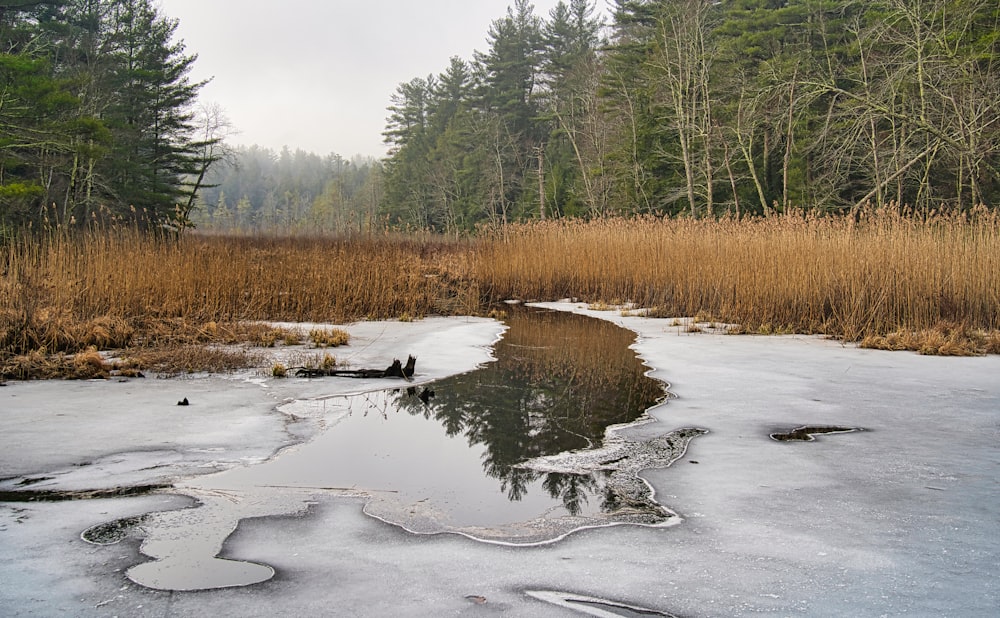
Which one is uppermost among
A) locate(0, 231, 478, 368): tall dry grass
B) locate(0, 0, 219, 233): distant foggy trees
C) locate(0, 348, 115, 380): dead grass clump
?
locate(0, 0, 219, 233): distant foggy trees

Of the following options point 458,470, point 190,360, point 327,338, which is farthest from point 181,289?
point 458,470

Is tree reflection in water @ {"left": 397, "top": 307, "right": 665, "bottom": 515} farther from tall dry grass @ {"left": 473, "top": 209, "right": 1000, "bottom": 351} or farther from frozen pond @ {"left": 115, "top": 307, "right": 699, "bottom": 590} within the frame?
tall dry grass @ {"left": 473, "top": 209, "right": 1000, "bottom": 351}

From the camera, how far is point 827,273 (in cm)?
809

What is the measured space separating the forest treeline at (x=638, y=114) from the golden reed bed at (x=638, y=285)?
1.54 metres

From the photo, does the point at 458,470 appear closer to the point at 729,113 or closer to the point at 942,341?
the point at 942,341

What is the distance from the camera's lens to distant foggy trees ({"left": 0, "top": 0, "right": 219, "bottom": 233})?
622 inches

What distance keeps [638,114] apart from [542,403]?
23.4 metres

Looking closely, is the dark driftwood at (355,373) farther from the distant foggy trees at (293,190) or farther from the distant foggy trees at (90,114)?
→ the distant foggy trees at (293,190)

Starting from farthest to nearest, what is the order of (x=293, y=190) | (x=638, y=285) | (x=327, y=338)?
(x=293, y=190) < (x=638, y=285) < (x=327, y=338)

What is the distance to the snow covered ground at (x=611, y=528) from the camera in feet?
6.21

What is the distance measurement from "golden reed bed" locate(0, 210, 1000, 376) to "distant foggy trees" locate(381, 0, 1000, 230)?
4.95 ft

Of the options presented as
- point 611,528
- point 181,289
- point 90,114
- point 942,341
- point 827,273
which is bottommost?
point 611,528

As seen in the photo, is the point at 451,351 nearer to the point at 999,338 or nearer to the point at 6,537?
the point at 6,537

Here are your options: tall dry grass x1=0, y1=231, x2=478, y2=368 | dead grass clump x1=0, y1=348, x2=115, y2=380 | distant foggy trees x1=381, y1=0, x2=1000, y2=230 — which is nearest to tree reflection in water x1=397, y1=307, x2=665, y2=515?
dead grass clump x1=0, y1=348, x2=115, y2=380
